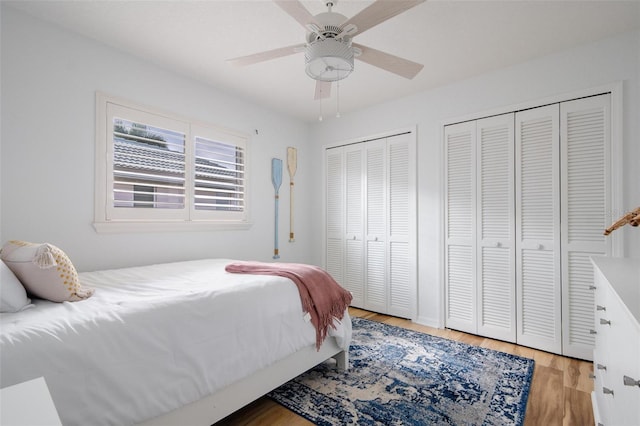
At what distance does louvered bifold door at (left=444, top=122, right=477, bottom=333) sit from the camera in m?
3.17

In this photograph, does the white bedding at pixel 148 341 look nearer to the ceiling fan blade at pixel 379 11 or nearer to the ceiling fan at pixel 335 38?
the ceiling fan at pixel 335 38

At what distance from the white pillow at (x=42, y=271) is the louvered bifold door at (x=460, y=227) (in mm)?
3087

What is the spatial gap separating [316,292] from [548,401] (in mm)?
1578

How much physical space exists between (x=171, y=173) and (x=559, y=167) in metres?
3.40

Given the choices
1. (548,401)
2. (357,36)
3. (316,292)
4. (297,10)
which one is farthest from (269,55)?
(548,401)

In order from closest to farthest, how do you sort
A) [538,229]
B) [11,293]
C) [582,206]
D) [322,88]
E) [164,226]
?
[11,293] → [322,88] → [582,206] → [538,229] → [164,226]

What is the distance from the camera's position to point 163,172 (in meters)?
2.97

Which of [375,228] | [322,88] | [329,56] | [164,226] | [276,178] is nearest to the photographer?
[329,56]

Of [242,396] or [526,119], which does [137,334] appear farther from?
[526,119]

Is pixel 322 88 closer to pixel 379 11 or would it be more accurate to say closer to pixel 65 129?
pixel 379 11

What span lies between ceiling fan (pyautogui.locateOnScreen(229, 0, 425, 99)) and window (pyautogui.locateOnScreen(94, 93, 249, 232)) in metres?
1.33

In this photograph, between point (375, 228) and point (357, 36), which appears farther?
point (375, 228)

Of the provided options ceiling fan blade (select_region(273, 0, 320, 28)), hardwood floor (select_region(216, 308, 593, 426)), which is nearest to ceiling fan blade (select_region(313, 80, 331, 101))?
ceiling fan blade (select_region(273, 0, 320, 28))

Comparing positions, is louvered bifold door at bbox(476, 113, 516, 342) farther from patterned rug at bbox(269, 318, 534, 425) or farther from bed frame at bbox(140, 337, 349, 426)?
bed frame at bbox(140, 337, 349, 426)
